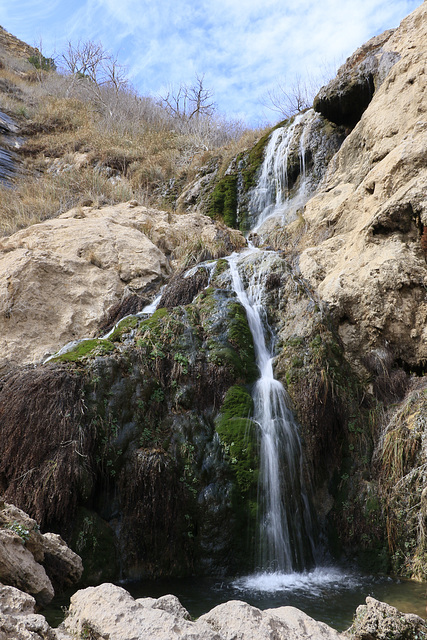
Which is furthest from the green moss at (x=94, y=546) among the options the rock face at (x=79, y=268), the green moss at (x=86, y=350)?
the rock face at (x=79, y=268)

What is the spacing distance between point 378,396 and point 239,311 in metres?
2.26

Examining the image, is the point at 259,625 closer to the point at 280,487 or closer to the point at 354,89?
the point at 280,487

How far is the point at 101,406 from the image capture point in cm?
514

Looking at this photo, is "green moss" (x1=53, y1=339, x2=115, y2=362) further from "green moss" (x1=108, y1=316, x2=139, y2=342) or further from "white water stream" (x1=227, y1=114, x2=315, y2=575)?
"white water stream" (x1=227, y1=114, x2=315, y2=575)

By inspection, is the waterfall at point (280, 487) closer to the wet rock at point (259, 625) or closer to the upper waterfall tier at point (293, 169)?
the wet rock at point (259, 625)

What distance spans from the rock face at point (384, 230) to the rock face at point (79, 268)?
7.84 feet

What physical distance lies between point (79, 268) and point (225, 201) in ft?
18.1

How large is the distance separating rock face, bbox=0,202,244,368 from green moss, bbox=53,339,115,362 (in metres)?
1.99

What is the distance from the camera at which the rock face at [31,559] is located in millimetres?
3289

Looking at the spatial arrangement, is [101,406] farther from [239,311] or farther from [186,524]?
[239,311]

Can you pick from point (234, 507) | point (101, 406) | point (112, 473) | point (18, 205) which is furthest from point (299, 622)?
point (18, 205)

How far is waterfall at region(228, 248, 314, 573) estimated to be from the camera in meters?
4.87

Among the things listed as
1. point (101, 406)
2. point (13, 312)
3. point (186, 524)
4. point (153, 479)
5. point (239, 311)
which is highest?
point (13, 312)

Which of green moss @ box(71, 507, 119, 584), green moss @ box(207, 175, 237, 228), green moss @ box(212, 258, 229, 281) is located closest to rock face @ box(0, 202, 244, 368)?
green moss @ box(212, 258, 229, 281)
